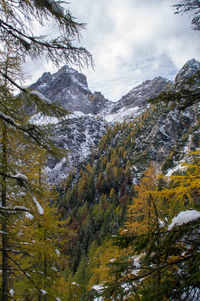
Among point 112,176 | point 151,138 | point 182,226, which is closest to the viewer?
point 182,226

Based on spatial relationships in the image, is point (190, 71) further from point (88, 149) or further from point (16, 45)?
point (16, 45)

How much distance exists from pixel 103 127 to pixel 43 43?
156567 millimetres

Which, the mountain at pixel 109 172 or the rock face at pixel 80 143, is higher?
the rock face at pixel 80 143

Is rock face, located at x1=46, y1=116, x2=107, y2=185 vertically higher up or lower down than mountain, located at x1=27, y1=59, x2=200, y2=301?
higher up

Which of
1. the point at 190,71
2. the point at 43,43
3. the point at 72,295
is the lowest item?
the point at 72,295

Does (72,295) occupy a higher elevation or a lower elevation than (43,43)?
lower

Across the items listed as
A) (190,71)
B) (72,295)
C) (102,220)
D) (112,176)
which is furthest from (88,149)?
(72,295)

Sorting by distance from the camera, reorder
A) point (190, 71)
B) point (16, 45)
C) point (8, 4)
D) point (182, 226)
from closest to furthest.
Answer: point (182, 226), point (8, 4), point (16, 45), point (190, 71)

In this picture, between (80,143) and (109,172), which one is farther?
(80,143)

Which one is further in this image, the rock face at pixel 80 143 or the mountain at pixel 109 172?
the rock face at pixel 80 143

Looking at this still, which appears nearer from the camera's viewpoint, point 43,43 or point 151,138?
point 43,43

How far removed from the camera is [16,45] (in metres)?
2.87

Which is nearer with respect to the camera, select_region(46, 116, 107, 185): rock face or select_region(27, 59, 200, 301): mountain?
select_region(27, 59, 200, 301): mountain

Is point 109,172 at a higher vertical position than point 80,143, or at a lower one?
lower
